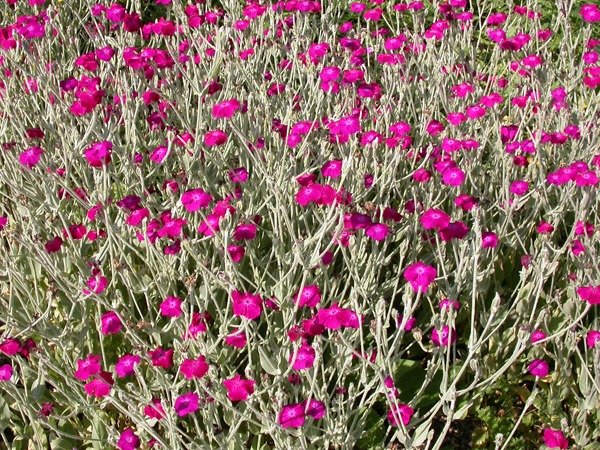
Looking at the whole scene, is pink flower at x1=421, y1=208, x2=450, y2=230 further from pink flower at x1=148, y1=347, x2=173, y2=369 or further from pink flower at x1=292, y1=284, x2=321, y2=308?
pink flower at x1=148, y1=347, x2=173, y2=369

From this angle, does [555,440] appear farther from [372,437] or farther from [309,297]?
[309,297]

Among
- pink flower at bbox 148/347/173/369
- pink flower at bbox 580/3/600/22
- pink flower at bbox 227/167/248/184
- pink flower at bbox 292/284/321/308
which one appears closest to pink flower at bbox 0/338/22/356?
pink flower at bbox 148/347/173/369

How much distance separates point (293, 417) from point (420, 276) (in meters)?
0.46

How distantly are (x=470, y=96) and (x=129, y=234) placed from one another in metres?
1.49

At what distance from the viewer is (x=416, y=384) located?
254cm

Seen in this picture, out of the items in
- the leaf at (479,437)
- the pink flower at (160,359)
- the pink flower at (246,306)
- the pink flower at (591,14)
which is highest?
the pink flower at (591,14)

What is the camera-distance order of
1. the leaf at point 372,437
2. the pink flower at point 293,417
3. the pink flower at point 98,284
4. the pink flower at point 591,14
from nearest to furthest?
the pink flower at point 293,417, the pink flower at point 98,284, the leaf at point 372,437, the pink flower at point 591,14

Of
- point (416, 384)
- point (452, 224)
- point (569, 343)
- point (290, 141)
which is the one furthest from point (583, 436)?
point (290, 141)

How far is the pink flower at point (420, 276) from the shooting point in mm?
1897

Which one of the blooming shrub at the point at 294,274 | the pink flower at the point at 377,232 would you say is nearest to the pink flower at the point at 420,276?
the blooming shrub at the point at 294,274

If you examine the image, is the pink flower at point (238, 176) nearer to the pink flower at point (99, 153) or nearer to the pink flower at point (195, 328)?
the pink flower at point (99, 153)

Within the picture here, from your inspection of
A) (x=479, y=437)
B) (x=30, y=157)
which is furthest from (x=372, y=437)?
(x=30, y=157)

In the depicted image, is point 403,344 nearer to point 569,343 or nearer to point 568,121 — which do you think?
point 569,343

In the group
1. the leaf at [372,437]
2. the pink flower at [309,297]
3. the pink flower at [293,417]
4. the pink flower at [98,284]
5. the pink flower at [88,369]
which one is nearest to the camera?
the pink flower at [293,417]
